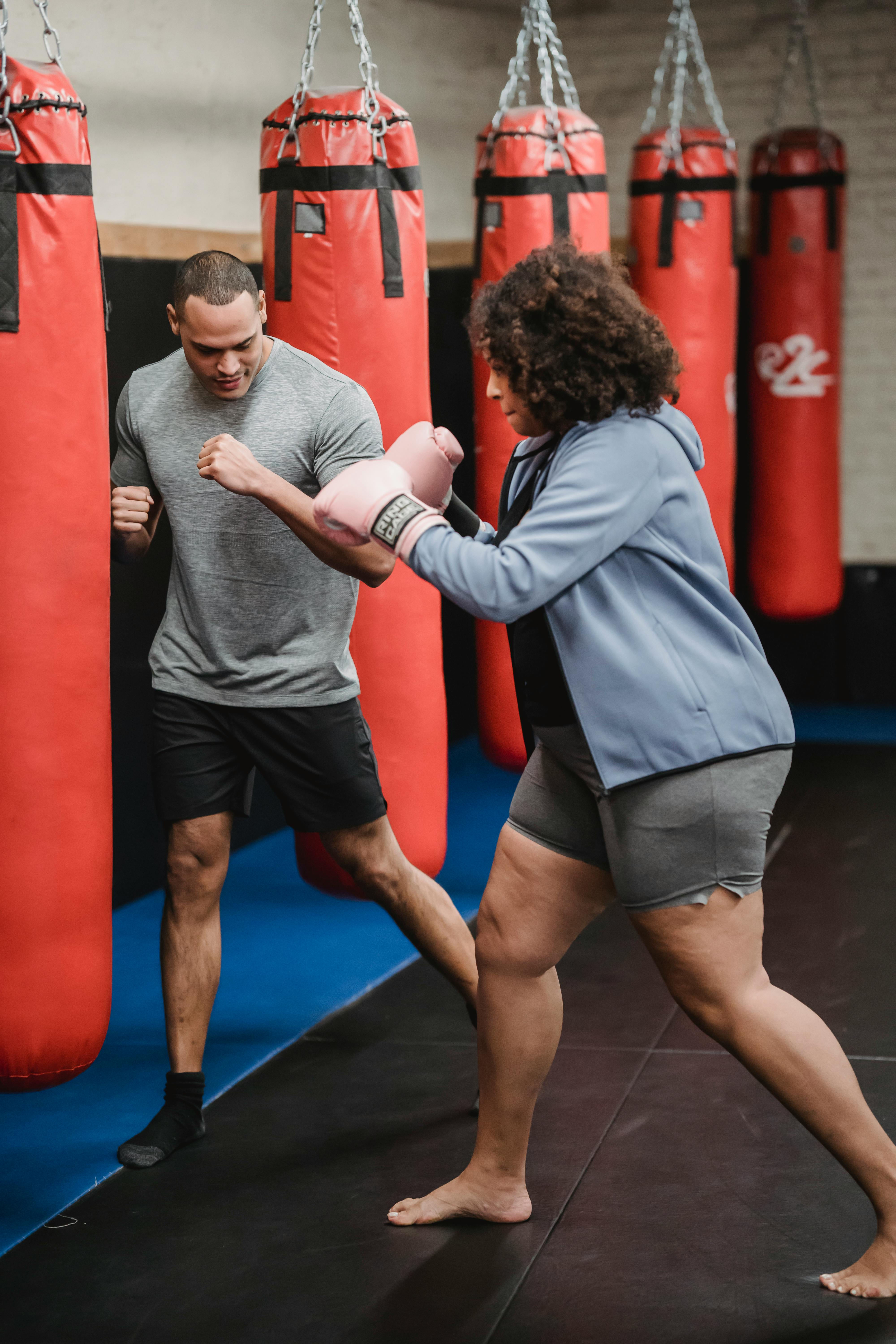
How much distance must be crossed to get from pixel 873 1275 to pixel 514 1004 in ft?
1.82

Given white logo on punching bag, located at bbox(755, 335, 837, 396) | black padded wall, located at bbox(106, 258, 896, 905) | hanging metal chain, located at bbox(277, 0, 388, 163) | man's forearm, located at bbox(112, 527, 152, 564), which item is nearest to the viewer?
man's forearm, located at bbox(112, 527, 152, 564)

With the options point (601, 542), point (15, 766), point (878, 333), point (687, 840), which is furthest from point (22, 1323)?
point (878, 333)

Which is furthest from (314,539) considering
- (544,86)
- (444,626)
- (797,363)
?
(797,363)

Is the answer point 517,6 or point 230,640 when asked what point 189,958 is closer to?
point 230,640

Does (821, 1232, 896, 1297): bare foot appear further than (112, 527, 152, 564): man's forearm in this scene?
No

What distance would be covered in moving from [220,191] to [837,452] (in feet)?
7.60

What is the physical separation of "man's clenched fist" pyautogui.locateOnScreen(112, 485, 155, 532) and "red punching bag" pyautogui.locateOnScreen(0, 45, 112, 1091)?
0.24 meters

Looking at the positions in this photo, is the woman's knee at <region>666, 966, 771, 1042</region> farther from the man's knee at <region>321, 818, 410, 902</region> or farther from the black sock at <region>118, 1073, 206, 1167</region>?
the black sock at <region>118, 1073, 206, 1167</region>

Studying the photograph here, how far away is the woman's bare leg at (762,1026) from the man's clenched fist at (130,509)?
3.20 feet

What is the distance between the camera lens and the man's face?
7.06ft

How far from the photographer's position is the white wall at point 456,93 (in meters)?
3.49

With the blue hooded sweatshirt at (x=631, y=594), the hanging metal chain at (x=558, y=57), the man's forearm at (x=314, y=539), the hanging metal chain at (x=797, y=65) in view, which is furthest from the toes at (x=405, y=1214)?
the hanging metal chain at (x=797, y=65)

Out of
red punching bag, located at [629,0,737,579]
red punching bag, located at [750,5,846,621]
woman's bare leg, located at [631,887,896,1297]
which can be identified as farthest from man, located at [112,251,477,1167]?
red punching bag, located at [750,5,846,621]

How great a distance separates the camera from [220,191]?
12.8 ft
